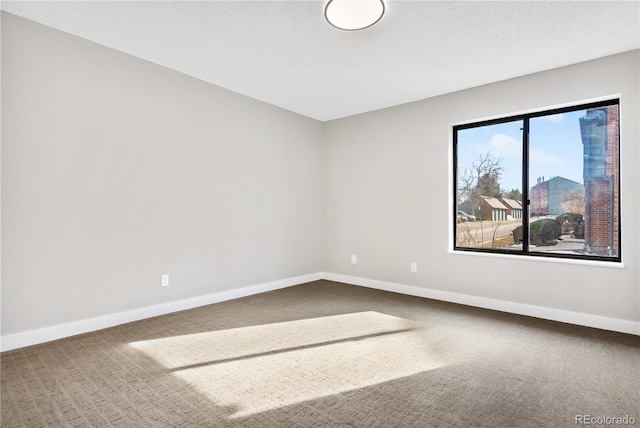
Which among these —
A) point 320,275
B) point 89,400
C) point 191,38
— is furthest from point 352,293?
point 191,38

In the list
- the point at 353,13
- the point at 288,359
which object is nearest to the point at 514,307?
the point at 288,359

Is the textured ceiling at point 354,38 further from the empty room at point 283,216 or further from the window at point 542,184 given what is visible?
the window at point 542,184

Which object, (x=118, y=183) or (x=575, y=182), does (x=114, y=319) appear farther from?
(x=575, y=182)

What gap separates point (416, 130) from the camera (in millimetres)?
4527

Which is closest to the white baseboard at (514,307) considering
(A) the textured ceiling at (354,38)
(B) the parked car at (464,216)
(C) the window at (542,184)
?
(C) the window at (542,184)

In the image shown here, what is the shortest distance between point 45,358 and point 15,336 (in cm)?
41

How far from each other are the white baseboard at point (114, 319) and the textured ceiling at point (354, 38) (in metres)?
2.53

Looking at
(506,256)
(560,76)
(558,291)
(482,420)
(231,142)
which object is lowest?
(482,420)

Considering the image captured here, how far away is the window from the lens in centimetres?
337

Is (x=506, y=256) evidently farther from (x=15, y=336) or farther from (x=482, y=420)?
(x=15, y=336)

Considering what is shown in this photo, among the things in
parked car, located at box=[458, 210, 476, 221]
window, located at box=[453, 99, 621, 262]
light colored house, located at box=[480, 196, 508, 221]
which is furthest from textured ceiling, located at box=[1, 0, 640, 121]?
parked car, located at box=[458, 210, 476, 221]

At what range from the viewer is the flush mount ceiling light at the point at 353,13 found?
2.44m

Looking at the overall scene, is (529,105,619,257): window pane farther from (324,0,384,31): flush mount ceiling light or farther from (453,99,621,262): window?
(324,0,384,31): flush mount ceiling light

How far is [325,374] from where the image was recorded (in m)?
2.31
